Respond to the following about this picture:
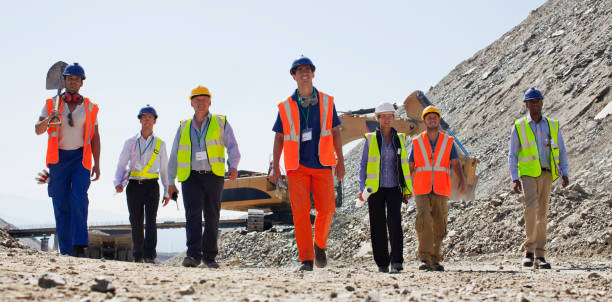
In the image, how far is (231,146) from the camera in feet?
24.2

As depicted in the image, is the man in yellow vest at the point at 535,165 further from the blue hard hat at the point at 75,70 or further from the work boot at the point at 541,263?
the blue hard hat at the point at 75,70

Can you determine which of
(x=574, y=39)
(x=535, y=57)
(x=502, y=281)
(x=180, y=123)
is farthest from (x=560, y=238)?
(x=535, y=57)

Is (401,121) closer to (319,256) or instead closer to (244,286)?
(319,256)

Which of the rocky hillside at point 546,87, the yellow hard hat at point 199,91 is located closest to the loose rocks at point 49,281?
the yellow hard hat at point 199,91

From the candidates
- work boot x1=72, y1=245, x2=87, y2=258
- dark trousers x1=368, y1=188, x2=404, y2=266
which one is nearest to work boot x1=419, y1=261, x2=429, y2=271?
dark trousers x1=368, y1=188, x2=404, y2=266

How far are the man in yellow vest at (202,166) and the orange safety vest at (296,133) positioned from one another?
30.2 inches

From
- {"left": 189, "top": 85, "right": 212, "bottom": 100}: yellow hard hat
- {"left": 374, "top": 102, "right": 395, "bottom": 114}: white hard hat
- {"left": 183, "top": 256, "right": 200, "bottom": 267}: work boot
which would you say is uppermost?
{"left": 189, "top": 85, "right": 212, "bottom": 100}: yellow hard hat

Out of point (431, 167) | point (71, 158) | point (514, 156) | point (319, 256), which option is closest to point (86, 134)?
point (71, 158)

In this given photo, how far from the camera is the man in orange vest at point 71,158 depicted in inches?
281

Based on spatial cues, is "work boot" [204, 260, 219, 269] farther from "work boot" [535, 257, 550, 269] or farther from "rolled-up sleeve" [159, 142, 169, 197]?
"work boot" [535, 257, 550, 269]

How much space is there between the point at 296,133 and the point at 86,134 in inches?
98.0

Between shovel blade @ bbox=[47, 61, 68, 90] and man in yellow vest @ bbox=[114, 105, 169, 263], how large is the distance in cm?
127

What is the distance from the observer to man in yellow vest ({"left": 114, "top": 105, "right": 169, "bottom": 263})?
27.6 feet

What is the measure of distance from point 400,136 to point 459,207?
6684 mm
